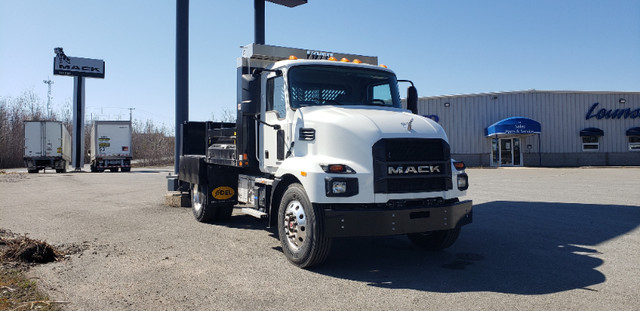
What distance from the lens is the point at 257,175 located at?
7.46 m

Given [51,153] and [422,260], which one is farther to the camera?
[51,153]

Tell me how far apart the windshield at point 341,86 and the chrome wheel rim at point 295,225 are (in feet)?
4.81

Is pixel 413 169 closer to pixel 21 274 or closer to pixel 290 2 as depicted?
pixel 21 274

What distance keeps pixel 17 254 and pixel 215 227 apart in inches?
134

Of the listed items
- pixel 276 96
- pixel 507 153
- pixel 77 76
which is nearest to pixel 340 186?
pixel 276 96

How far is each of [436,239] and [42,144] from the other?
3163 cm

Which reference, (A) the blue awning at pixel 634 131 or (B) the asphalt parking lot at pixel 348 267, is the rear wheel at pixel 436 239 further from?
(A) the blue awning at pixel 634 131

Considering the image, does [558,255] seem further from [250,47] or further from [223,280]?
[250,47]

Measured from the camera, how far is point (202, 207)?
29.0 feet

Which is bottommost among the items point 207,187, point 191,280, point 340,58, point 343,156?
point 191,280

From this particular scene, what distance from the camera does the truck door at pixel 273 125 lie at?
629 centimetres

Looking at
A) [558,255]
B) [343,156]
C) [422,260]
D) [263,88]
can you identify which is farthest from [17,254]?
[558,255]

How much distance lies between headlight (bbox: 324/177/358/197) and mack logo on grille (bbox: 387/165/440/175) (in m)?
0.46

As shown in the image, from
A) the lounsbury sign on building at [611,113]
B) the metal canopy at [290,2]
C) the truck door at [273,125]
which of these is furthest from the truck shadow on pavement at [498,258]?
the lounsbury sign on building at [611,113]
